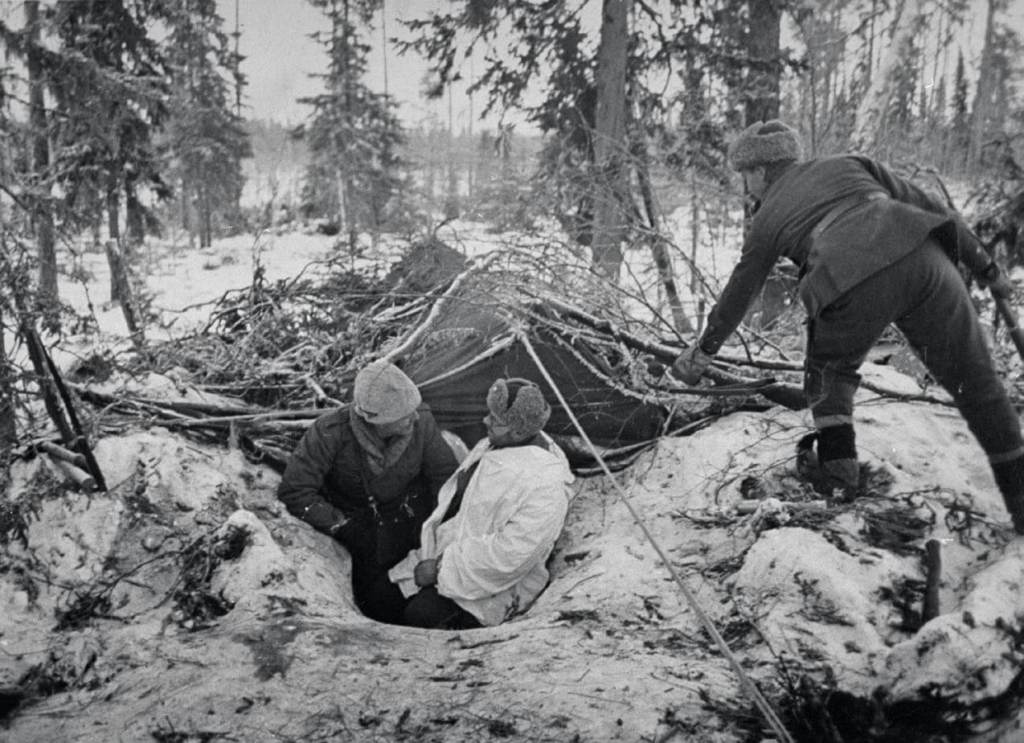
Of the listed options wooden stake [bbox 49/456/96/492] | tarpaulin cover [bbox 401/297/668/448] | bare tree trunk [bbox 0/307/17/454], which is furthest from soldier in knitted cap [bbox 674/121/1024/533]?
bare tree trunk [bbox 0/307/17/454]

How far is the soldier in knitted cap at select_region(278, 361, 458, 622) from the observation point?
137 inches

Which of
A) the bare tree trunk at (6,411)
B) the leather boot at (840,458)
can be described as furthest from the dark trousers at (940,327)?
the bare tree trunk at (6,411)

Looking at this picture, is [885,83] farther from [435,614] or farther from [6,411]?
[6,411]

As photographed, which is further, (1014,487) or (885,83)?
(885,83)

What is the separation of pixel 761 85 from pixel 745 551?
7.50 m

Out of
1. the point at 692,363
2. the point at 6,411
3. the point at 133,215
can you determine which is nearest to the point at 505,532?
the point at 692,363

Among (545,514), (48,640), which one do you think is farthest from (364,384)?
(48,640)

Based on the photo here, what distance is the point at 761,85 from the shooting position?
8.44 meters

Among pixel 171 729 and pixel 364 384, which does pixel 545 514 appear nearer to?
pixel 364 384

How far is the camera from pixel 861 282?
2.62m

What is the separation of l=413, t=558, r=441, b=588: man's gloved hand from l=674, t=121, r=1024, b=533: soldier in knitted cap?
1882 millimetres

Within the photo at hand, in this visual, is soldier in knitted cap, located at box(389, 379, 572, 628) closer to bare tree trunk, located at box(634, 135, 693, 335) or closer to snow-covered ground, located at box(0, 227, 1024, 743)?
snow-covered ground, located at box(0, 227, 1024, 743)

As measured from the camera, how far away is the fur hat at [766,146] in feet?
10.0

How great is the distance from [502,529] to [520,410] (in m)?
0.57
